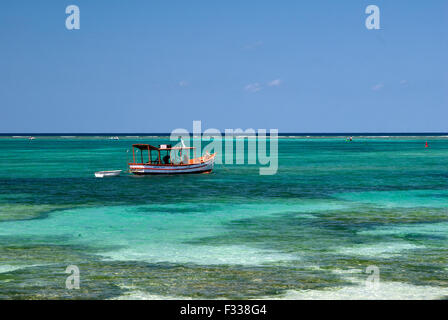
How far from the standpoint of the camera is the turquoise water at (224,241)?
597 inches

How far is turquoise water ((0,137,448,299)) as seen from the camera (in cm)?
1516

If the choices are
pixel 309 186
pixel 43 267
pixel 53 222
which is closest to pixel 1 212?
pixel 53 222

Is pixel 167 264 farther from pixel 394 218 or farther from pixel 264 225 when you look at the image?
pixel 394 218

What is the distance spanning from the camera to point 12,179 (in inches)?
2026

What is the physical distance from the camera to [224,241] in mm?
21953
